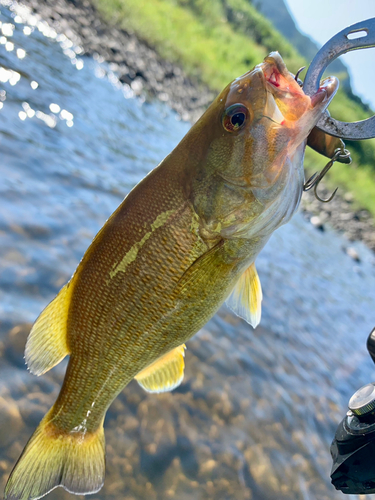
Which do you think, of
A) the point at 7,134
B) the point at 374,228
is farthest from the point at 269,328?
the point at 374,228

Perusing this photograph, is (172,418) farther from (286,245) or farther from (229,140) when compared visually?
(286,245)

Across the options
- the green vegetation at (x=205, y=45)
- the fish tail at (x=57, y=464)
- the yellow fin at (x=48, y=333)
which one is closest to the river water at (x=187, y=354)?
the fish tail at (x=57, y=464)

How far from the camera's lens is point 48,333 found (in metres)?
1.92

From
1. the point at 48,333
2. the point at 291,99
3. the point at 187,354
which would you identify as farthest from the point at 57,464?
the point at 291,99

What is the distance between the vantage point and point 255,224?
71.4 inches

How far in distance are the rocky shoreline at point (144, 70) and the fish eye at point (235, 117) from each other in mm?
12629

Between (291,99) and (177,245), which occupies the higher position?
(291,99)

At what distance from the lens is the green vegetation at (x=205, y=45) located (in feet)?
61.3

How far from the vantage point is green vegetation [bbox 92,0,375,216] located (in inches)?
736

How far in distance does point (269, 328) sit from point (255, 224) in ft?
11.1

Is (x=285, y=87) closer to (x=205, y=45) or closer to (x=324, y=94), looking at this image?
(x=324, y=94)

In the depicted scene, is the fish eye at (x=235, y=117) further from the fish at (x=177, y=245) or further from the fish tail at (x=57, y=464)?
the fish tail at (x=57, y=464)

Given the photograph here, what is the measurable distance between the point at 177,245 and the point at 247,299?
1.90 ft

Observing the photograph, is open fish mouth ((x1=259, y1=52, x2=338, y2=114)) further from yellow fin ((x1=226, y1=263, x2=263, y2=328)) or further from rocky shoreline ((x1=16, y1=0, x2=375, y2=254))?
rocky shoreline ((x1=16, y1=0, x2=375, y2=254))
